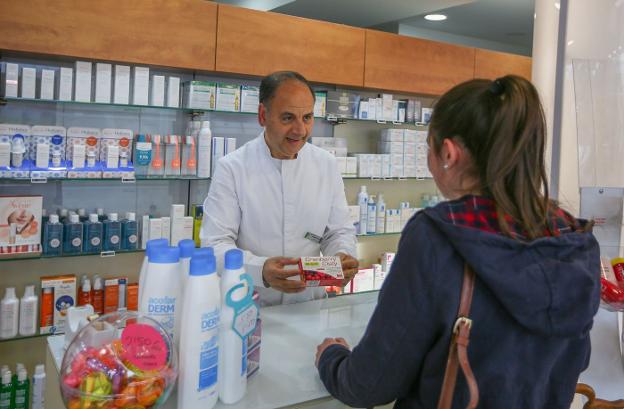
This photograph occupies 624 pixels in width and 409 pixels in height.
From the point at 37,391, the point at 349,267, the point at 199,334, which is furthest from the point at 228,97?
the point at 199,334

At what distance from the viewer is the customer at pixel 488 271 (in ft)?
→ 3.28

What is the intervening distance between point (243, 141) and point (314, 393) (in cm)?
295

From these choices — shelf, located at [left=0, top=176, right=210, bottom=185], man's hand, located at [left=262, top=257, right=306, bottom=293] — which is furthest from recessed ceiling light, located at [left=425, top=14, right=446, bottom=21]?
man's hand, located at [left=262, top=257, right=306, bottom=293]

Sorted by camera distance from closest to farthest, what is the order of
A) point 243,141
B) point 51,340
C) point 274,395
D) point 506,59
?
point 274,395, point 51,340, point 243,141, point 506,59

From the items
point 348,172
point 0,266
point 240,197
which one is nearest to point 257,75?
point 348,172

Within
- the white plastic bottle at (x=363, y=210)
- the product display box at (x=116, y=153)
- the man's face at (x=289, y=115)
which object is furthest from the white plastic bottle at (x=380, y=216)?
the man's face at (x=289, y=115)

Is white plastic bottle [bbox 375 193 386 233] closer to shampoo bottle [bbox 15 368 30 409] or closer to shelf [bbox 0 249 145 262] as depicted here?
shelf [bbox 0 249 145 262]

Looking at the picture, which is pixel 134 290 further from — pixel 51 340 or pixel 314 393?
pixel 314 393

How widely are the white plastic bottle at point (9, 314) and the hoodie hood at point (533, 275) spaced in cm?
296

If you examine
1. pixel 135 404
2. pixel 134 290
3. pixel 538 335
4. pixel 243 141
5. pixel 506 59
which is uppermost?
pixel 506 59

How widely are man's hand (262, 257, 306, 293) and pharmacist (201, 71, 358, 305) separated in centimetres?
33

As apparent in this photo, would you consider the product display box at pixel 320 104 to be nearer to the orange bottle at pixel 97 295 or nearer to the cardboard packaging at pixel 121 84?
the cardboard packaging at pixel 121 84

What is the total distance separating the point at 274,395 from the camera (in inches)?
52.2

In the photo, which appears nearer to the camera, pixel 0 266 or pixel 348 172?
pixel 0 266
